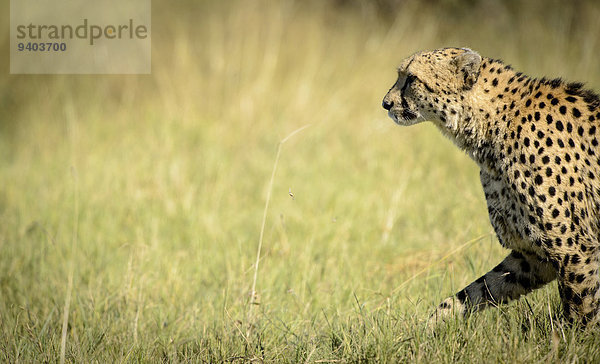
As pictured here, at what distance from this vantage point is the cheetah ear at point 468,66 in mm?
3346

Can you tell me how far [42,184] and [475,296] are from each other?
4229 millimetres

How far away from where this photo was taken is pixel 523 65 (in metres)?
7.25

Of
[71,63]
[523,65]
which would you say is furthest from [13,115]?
[523,65]

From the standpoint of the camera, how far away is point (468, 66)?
3.37 metres

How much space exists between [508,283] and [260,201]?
117 inches

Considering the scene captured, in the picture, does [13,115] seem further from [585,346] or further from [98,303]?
[585,346]

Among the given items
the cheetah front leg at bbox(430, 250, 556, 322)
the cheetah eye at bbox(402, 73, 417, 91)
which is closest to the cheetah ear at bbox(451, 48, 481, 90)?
the cheetah eye at bbox(402, 73, 417, 91)

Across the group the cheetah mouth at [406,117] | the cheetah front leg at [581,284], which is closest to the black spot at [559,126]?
the cheetah front leg at [581,284]

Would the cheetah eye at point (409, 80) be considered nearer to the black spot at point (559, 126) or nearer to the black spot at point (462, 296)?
the black spot at point (559, 126)

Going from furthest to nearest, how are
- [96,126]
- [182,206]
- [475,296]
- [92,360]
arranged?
1. [96,126]
2. [182,206]
3. [475,296]
4. [92,360]

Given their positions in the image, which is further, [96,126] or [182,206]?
[96,126]

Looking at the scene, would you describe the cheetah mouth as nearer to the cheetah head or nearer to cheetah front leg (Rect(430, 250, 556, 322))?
the cheetah head

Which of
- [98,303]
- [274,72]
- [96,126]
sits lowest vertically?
[98,303]

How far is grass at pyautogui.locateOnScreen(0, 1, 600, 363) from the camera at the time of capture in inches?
130
